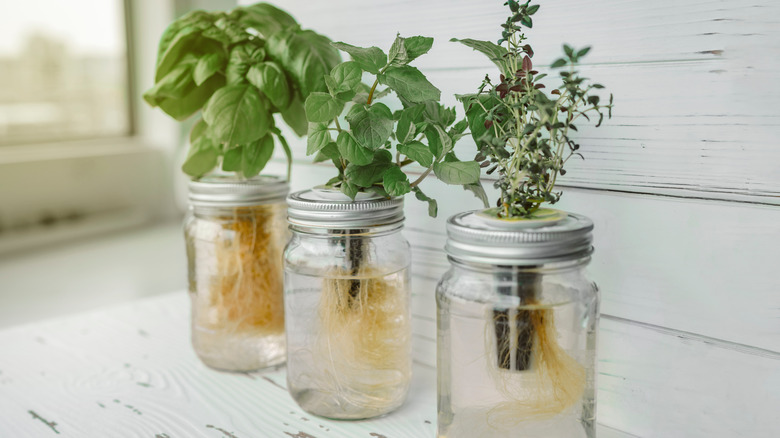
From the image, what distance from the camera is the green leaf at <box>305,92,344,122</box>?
0.59 meters

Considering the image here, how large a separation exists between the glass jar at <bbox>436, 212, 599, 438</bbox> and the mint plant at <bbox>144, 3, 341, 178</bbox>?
0.27m

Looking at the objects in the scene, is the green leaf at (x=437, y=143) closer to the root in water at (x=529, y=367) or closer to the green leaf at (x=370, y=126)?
the green leaf at (x=370, y=126)

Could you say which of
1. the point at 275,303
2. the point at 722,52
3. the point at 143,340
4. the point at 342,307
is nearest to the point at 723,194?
the point at 722,52

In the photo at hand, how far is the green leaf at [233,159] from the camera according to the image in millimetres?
750

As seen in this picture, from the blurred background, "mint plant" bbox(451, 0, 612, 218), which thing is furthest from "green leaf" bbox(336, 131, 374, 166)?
the blurred background

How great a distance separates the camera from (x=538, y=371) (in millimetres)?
531

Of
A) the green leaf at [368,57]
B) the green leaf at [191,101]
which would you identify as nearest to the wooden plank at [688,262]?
the green leaf at [368,57]

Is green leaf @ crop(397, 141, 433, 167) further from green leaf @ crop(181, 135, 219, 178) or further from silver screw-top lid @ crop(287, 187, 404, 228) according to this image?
green leaf @ crop(181, 135, 219, 178)

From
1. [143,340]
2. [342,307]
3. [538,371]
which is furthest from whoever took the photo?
[143,340]

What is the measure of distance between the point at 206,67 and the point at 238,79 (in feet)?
0.13

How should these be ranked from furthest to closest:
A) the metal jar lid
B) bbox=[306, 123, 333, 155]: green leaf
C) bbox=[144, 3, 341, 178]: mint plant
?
bbox=[144, 3, 341, 178]: mint plant → bbox=[306, 123, 333, 155]: green leaf → the metal jar lid

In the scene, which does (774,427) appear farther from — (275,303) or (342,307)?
(275,303)

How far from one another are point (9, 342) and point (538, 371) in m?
0.77

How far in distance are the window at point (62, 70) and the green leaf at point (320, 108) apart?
1.81 metres
